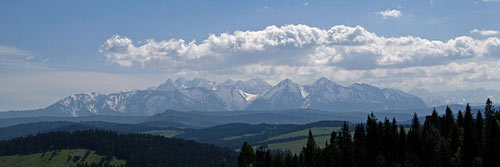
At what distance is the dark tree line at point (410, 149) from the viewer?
137375 millimetres

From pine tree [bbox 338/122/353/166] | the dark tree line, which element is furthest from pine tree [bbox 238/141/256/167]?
pine tree [bbox 338/122/353/166]

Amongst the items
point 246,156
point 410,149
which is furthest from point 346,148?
point 246,156

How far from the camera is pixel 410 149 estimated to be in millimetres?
152250

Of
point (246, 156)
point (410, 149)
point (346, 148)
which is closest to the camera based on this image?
point (246, 156)

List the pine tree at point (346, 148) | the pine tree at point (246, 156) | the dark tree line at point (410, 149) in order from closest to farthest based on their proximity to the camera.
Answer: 1. the dark tree line at point (410, 149)
2. the pine tree at point (246, 156)
3. the pine tree at point (346, 148)

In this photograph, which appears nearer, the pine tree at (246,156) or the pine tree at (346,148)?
the pine tree at (246,156)

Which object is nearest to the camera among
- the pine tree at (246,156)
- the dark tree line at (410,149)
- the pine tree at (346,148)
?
the dark tree line at (410,149)

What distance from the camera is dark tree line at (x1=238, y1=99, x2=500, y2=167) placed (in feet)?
→ 451

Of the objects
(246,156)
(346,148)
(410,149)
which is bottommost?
(246,156)

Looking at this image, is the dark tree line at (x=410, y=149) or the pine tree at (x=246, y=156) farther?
the pine tree at (x=246, y=156)

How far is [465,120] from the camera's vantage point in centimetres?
16400

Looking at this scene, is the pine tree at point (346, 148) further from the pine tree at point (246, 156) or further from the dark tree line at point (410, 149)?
the pine tree at point (246, 156)

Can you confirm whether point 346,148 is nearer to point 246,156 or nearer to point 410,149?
point 410,149

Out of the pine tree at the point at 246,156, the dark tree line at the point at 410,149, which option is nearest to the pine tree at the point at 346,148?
the dark tree line at the point at 410,149
